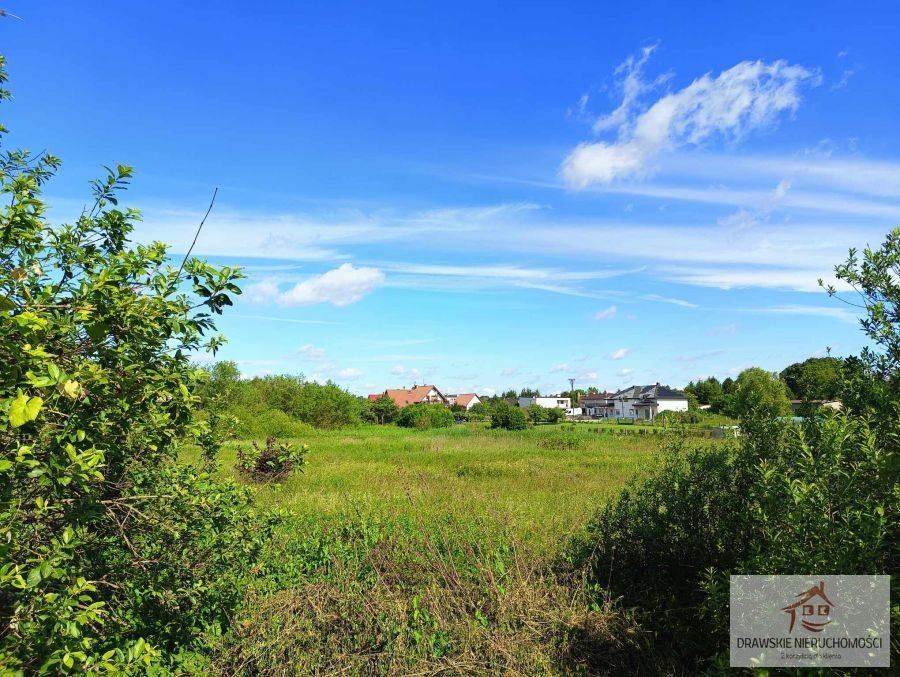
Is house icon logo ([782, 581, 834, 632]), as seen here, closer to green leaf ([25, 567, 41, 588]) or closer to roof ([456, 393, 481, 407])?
green leaf ([25, 567, 41, 588])

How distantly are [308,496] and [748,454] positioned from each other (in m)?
9.29

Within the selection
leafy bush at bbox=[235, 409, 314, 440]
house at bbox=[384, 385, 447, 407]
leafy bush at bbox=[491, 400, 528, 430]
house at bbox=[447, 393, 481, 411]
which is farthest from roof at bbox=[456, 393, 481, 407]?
leafy bush at bbox=[235, 409, 314, 440]

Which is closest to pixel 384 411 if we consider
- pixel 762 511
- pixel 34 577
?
pixel 762 511

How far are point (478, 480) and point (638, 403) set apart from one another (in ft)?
229

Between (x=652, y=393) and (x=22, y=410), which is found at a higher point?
(x=652, y=393)

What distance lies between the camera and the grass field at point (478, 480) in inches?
329

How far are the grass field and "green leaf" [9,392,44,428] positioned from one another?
3.18 meters

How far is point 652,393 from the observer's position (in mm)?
78250

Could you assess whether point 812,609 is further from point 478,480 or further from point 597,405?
point 597,405

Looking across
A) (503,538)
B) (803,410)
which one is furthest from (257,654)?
(803,410)

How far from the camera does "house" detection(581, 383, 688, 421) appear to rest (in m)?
74.7

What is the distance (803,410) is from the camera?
14.8 ft

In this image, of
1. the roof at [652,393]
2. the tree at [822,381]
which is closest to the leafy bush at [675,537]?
the tree at [822,381]

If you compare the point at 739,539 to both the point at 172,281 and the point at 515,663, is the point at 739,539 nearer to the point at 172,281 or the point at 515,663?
the point at 515,663
